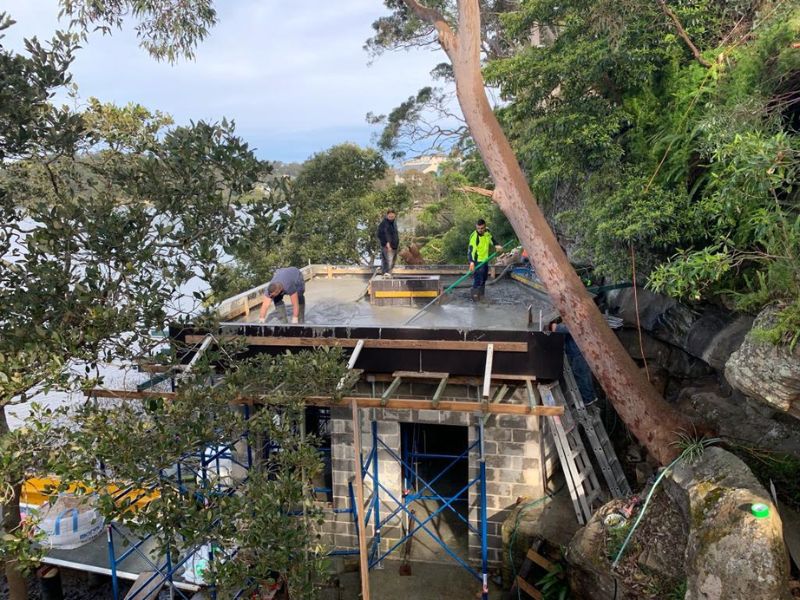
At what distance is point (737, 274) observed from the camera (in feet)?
23.7

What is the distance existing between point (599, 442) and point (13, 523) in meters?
8.37

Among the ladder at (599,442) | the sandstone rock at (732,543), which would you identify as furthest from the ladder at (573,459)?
the sandstone rock at (732,543)

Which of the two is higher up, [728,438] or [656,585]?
[728,438]

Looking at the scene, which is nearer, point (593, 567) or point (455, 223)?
point (593, 567)

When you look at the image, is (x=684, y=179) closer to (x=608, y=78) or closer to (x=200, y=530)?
(x=608, y=78)

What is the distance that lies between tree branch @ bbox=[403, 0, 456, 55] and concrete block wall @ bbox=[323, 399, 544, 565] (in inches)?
231

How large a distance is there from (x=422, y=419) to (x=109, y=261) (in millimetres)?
6130

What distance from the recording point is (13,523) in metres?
4.89

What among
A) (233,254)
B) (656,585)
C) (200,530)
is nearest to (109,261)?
(233,254)

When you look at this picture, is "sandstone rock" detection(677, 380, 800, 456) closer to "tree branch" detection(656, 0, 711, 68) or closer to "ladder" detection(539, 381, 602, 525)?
"ladder" detection(539, 381, 602, 525)

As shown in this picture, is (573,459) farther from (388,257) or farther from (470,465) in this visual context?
(388,257)

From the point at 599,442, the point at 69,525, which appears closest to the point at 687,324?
the point at 599,442

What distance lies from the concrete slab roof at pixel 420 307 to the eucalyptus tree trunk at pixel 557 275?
1.18 meters

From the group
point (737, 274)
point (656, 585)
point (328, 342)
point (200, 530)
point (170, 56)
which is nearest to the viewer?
point (200, 530)
